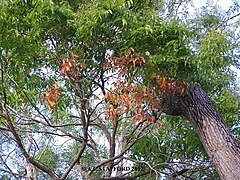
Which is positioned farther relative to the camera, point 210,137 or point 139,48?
point 210,137

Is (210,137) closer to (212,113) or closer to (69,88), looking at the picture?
(212,113)

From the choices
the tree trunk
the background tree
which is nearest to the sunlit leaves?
the background tree

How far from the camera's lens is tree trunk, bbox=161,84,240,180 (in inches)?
104

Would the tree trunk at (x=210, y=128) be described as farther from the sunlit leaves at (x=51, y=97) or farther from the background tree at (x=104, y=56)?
the sunlit leaves at (x=51, y=97)

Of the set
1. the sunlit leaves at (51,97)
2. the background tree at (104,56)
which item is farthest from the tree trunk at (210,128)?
the sunlit leaves at (51,97)

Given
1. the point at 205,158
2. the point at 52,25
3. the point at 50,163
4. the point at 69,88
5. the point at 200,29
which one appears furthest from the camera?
the point at 50,163

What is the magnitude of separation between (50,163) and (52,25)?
8.41 feet

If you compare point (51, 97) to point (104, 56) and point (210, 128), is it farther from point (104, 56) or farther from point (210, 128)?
point (210, 128)

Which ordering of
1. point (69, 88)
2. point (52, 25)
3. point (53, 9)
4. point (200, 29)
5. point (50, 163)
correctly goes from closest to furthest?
1. point (53, 9)
2. point (52, 25)
3. point (69, 88)
4. point (200, 29)
5. point (50, 163)

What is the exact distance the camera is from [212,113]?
2.91 m

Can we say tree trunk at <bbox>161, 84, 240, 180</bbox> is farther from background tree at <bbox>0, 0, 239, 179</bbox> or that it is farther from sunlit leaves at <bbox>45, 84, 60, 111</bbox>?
sunlit leaves at <bbox>45, 84, 60, 111</bbox>

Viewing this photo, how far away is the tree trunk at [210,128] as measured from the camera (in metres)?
2.65

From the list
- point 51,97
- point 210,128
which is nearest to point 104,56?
point 51,97

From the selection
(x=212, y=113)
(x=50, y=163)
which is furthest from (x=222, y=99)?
(x=50, y=163)
